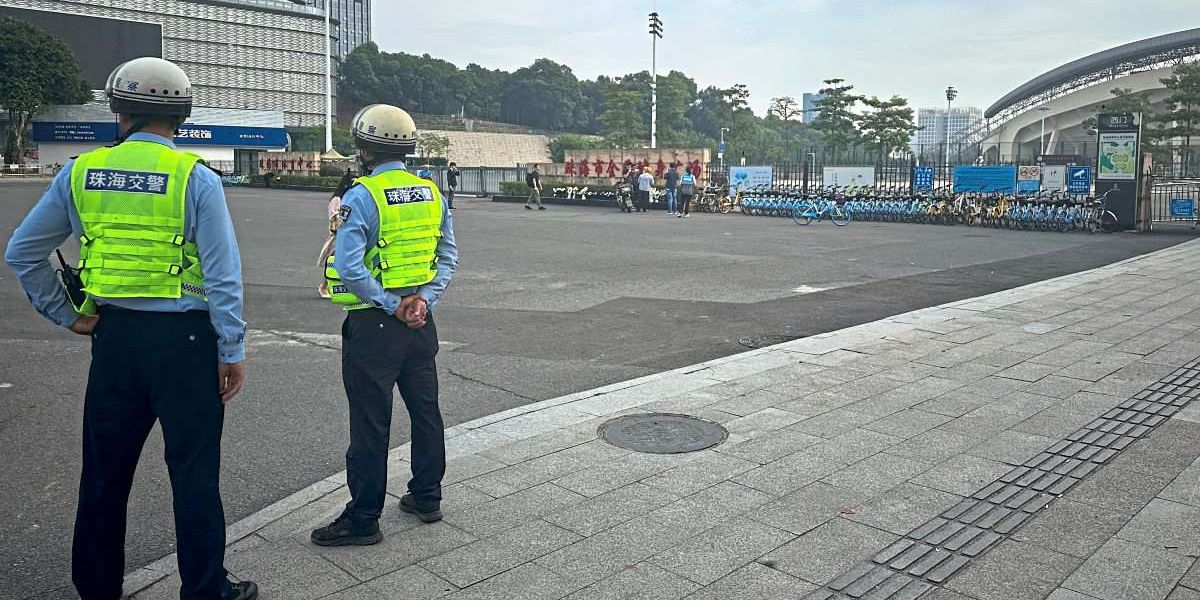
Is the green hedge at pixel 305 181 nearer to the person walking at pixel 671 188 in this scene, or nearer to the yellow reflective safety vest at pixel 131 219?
the person walking at pixel 671 188

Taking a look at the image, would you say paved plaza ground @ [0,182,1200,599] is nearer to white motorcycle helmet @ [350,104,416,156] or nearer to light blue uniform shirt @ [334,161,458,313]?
light blue uniform shirt @ [334,161,458,313]

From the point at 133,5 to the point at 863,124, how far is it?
6968 cm

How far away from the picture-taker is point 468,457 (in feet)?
17.4

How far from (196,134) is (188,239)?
7658 cm

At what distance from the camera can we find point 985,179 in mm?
27797

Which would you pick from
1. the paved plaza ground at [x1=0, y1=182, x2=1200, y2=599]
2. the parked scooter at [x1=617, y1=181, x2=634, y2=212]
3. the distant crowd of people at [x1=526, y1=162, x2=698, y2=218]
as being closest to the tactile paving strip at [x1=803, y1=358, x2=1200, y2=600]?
the paved plaza ground at [x1=0, y1=182, x2=1200, y2=599]

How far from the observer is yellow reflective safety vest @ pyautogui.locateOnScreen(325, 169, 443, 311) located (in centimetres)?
407

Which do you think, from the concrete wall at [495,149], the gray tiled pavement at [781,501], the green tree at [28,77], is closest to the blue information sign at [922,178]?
the gray tiled pavement at [781,501]

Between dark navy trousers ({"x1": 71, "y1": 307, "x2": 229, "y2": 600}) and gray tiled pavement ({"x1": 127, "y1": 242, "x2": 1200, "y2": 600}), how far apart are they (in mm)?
279

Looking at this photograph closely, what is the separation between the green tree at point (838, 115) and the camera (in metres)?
59.7

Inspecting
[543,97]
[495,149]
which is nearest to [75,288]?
[495,149]

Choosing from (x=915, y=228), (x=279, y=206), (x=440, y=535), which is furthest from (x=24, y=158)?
(x=440, y=535)

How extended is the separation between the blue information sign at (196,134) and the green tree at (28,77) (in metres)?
2.44

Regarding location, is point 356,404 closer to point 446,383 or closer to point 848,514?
point 848,514
